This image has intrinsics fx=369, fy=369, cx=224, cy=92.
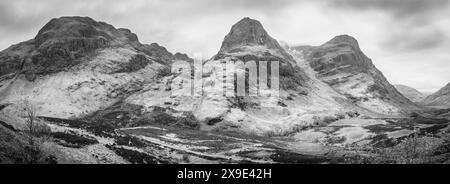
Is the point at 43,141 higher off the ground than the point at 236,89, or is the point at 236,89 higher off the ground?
the point at 236,89

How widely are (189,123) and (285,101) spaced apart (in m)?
55.0

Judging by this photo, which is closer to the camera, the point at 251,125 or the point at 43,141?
the point at 43,141

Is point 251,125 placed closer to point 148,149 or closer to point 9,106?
point 148,149

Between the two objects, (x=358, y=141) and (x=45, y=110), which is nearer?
(x=358, y=141)

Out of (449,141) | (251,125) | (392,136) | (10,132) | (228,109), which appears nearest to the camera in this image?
(10,132)

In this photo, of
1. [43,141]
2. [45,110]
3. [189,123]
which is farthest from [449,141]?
[45,110]

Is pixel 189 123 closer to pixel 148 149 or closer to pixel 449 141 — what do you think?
pixel 148 149

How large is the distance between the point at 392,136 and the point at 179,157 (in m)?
56.4

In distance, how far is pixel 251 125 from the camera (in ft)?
443

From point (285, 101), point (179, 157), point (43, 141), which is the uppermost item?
point (285, 101)

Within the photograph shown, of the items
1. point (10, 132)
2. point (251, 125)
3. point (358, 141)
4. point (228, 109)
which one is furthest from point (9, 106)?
point (358, 141)
